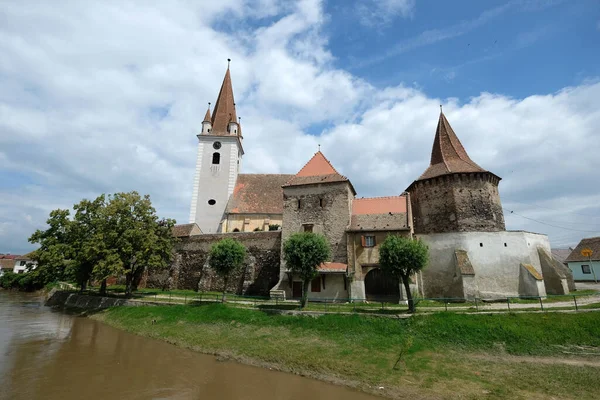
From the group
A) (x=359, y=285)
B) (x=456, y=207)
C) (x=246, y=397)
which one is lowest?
(x=246, y=397)

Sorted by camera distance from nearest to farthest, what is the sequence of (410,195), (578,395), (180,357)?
1. (578,395)
2. (180,357)
3. (410,195)

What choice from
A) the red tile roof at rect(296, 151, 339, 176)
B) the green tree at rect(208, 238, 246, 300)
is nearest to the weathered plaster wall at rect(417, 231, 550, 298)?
the red tile roof at rect(296, 151, 339, 176)

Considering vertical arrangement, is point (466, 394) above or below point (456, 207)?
below

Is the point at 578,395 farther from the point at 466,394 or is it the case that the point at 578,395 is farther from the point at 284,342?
the point at 284,342

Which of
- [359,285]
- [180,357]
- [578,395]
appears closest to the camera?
[578,395]

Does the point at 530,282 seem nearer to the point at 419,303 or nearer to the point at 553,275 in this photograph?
the point at 553,275

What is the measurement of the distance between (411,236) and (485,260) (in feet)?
18.7

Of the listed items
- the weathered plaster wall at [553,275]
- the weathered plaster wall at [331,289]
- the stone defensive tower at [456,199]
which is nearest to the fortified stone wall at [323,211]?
the weathered plaster wall at [331,289]

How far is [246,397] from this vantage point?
35.1ft

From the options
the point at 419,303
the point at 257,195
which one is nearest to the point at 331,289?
the point at 419,303

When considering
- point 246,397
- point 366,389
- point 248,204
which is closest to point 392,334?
point 366,389

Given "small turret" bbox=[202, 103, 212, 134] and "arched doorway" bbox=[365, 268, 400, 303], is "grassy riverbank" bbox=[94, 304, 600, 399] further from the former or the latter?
"small turret" bbox=[202, 103, 212, 134]

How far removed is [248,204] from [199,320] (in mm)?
18103

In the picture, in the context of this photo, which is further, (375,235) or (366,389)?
(375,235)
